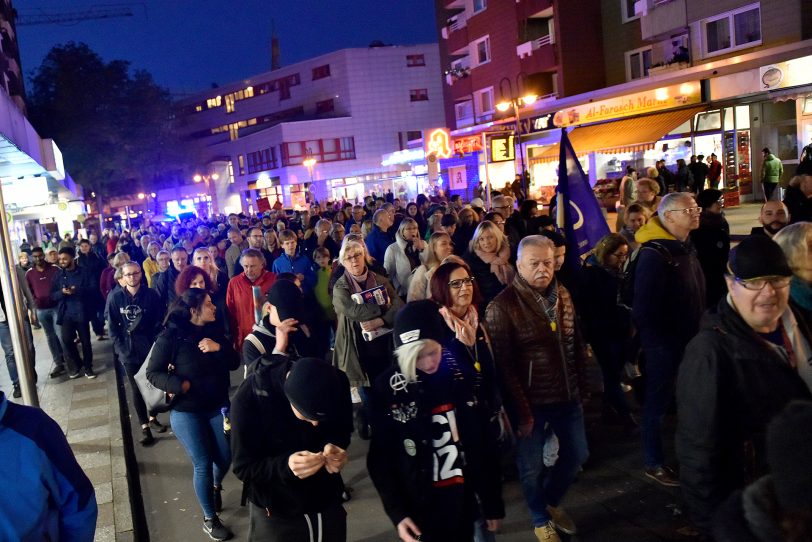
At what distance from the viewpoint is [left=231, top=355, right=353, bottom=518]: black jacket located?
304 cm

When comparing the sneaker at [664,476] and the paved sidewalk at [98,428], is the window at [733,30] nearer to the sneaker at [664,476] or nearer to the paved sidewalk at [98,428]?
the sneaker at [664,476]

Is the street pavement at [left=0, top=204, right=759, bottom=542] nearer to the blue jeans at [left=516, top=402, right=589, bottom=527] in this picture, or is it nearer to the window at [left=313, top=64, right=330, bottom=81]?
the blue jeans at [left=516, top=402, right=589, bottom=527]

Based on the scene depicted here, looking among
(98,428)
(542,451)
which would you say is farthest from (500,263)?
(98,428)

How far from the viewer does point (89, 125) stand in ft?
154

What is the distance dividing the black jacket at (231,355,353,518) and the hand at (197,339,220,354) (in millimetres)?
1989

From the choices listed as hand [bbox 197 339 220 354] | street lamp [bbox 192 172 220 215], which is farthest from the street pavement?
street lamp [bbox 192 172 220 215]

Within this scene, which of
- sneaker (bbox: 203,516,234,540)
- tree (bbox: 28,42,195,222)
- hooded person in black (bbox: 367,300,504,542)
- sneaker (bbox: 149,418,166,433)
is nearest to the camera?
hooded person in black (bbox: 367,300,504,542)

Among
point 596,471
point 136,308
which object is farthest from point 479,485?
point 136,308

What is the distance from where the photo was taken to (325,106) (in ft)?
184

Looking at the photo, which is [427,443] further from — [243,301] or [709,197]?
[709,197]

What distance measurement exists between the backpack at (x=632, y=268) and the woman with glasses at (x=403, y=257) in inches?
118

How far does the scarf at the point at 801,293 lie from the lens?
149 inches

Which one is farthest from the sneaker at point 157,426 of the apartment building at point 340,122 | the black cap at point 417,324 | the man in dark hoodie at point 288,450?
the apartment building at point 340,122

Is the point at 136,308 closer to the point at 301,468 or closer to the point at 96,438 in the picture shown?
the point at 96,438
